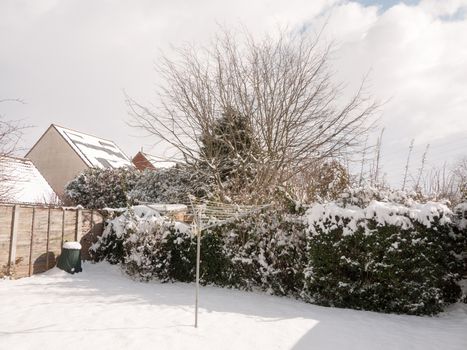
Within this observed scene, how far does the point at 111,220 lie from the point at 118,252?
1.27m

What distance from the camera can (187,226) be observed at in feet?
29.3

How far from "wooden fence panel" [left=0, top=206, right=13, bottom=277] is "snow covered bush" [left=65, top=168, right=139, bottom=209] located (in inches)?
257

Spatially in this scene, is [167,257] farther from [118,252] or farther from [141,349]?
[141,349]

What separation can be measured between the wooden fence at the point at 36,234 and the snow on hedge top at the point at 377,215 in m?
7.18

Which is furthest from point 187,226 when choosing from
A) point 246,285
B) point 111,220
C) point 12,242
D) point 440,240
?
point 440,240

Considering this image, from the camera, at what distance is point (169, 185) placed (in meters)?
14.1

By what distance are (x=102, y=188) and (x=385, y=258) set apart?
12.6 metres

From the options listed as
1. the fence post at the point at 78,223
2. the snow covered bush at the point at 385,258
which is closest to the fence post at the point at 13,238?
the fence post at the point at 78,223

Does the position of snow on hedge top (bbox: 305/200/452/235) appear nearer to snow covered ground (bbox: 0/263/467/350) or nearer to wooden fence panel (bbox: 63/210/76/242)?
snow covered ground (bbox: 0/263/467/350)

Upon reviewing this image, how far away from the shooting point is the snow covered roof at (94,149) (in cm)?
2200

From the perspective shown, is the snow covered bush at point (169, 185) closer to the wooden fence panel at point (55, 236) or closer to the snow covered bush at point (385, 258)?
the wooden fence panel at point (55, 236)

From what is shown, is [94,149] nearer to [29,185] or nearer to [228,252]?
[29,185]

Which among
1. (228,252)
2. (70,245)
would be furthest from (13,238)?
(228,252)

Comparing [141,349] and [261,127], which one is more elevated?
[261,127]
